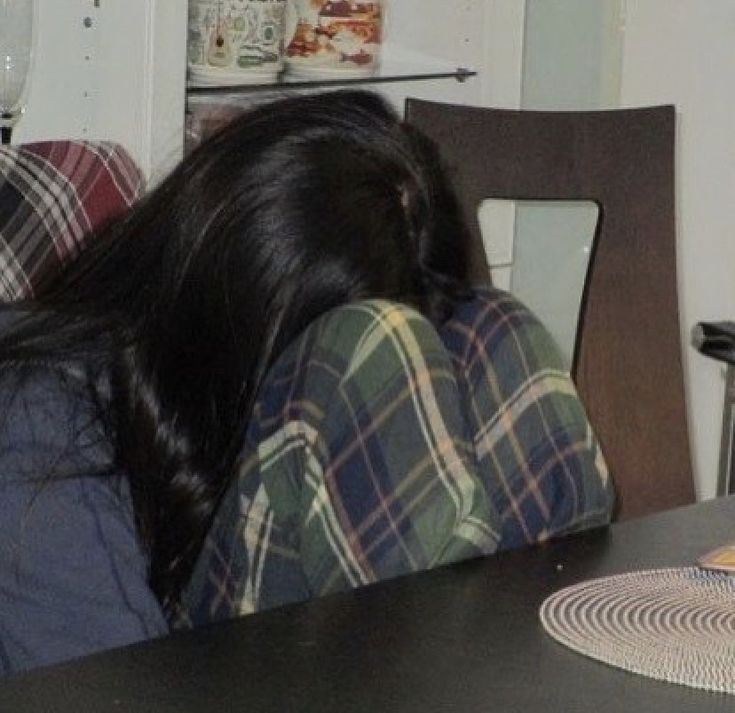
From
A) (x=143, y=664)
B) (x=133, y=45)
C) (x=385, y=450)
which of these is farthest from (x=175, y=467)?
(x=133, y=45)

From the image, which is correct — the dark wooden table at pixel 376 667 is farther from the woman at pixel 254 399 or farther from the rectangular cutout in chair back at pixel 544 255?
the rectangular cutout in chair back at pixel 544 255

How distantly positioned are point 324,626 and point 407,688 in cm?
10

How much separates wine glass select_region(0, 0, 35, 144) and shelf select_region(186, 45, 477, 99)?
35 cm

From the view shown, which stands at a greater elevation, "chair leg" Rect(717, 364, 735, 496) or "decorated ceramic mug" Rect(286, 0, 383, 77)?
"decorated ceramic mug" Rect(286, 0, 383, 77)

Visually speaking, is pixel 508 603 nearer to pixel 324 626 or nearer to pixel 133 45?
pixel 324 626

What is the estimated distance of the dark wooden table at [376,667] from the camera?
2.86ft

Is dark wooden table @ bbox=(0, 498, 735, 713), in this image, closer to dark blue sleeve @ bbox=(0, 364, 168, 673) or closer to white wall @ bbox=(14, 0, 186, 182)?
dark blue sleeve @ bbox=(0, 364, 168, 673)

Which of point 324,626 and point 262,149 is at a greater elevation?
point 262,149

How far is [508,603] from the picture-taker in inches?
41.4

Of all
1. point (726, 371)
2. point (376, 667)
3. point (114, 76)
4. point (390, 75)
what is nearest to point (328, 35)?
point (390, 75)

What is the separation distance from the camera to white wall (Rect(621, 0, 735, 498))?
2.57 meters

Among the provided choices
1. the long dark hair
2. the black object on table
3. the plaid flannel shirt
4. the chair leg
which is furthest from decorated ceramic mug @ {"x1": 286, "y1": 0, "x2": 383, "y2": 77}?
the plaid flannel shirt

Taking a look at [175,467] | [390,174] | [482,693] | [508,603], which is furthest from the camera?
[390,174]

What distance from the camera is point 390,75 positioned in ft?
7.61
